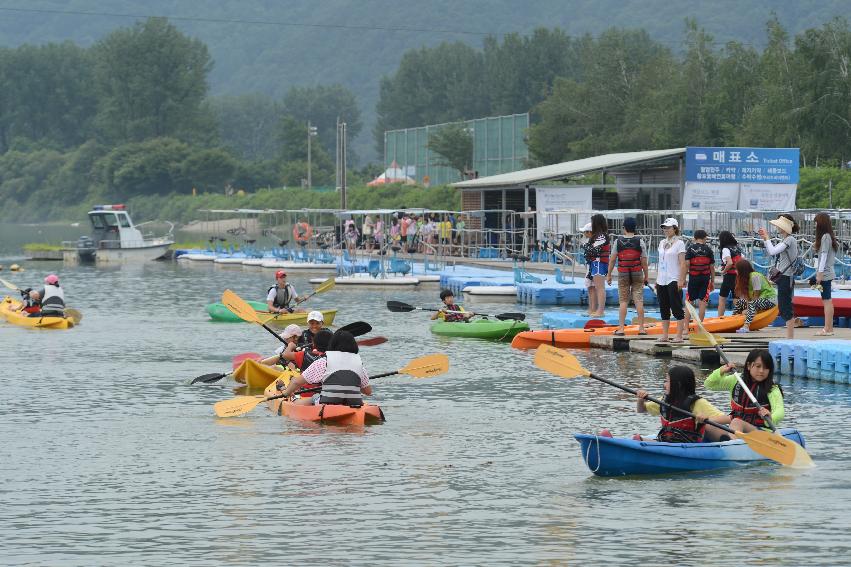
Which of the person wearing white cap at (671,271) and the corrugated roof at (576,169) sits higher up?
the corrugated roof at (576,169)

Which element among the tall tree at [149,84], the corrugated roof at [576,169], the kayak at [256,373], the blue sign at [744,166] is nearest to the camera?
the kayak at [256,373]

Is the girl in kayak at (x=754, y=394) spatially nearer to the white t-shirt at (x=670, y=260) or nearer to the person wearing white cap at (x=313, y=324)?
the person wearing white cap at (x=313, y=324)

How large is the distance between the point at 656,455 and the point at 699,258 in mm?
9227

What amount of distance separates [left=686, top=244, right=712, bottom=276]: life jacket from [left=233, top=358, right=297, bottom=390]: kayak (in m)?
6.69

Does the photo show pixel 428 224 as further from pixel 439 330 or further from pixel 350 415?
pixel 350 415

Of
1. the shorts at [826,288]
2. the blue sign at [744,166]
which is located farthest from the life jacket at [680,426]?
the blue sign at [744,166]

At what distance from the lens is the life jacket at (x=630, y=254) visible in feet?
81.0

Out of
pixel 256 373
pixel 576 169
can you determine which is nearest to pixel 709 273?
pixel 256 373

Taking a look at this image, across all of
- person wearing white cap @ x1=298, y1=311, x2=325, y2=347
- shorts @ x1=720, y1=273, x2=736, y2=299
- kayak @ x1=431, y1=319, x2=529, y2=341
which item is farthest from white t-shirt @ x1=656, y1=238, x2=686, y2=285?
kayak @ x1=431, y1=319, x2=529, y2=341

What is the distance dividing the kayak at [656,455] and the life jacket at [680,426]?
19 centimetres

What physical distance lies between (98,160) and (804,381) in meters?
141

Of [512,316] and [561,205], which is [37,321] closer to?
[512,316]

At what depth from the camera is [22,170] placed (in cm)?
17150

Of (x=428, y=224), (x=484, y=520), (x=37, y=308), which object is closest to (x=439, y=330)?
(x=37, y=308)
